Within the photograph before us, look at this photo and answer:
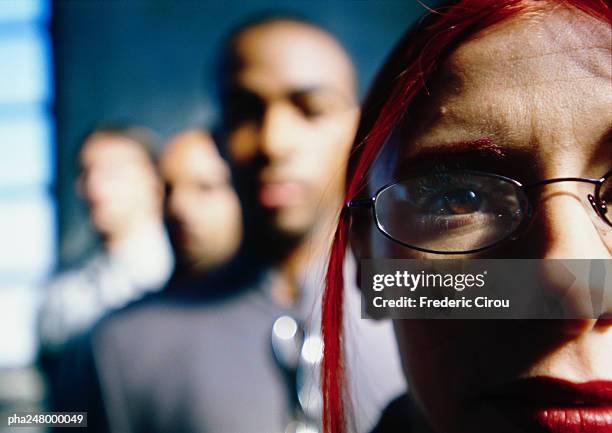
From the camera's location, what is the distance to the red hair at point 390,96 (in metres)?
0.75

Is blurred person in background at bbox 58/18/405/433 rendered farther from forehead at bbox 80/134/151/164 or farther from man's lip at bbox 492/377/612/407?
man's lip at bbox 492/377/612/407

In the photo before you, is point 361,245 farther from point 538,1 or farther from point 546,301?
point 538,1

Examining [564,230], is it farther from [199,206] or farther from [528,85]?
[199,206]

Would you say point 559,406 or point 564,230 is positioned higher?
point 564,230

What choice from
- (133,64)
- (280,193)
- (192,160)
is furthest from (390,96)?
(133,64)

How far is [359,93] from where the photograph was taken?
0.95 m

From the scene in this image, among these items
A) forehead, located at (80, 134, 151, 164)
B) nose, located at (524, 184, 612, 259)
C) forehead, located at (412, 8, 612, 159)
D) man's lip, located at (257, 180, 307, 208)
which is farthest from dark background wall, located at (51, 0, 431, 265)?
nose, located at (524, 184, 612, 259)

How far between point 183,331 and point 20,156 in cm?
43

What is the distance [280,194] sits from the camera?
969 mm

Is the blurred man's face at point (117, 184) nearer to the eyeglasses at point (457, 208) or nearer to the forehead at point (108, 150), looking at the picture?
the forehead at point (108, 150)

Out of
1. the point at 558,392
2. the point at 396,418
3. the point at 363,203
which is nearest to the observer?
the point at 558,392

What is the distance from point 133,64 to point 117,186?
0.22 metres

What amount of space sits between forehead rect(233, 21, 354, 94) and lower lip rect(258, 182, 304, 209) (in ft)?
0.53

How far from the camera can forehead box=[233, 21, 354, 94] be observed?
0.96 m
